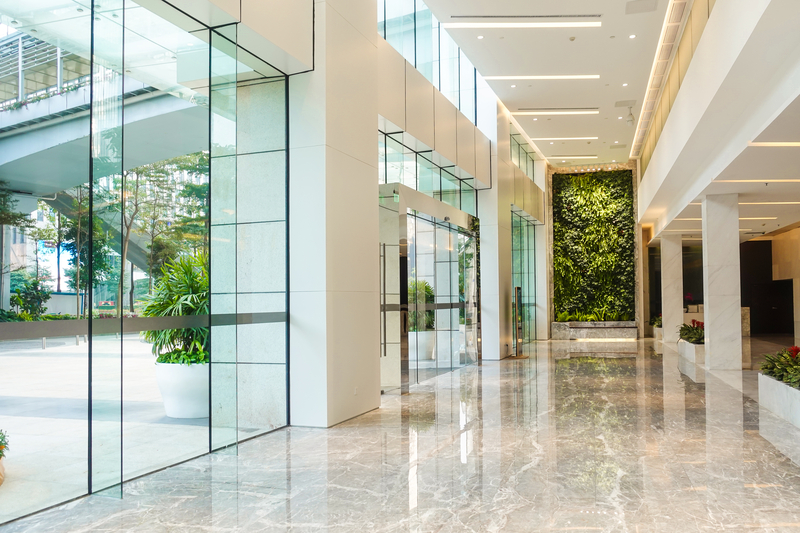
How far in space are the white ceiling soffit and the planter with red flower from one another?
617 centimetres

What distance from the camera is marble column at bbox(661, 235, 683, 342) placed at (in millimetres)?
21141

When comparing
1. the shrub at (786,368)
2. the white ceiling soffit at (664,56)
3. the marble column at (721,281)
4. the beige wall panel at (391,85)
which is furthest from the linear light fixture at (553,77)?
the shrub at (786,368)

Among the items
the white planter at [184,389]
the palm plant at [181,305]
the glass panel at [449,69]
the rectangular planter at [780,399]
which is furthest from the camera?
the glass panel at [449,69]

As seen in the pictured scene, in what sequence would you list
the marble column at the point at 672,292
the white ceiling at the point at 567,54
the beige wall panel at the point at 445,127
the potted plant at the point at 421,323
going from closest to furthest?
the white ceiling at the point at 567,54 → the potted plant at the point at 421,323 → the beige wall panel at the point at 445,127 → the marble column at the point at 672,292

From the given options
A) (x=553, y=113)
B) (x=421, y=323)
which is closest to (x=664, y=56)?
(x=553, y=113)

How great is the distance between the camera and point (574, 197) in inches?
993

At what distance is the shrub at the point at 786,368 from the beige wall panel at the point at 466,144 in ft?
22.8

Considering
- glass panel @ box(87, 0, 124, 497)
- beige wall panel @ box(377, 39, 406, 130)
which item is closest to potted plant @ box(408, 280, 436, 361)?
beige wall panel @ box(377, 39, 406, 130)

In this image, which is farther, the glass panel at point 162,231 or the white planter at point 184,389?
the white planter at point 184,389

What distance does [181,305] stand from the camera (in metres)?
6.33

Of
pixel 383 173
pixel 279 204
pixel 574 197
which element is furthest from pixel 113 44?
pixel 574 197

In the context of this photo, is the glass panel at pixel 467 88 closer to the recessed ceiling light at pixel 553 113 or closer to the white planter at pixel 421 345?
the recessed ceiling light at pixel 553 113

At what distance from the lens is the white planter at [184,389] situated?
241 inches

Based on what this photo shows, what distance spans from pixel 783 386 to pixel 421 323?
19.0 ft
